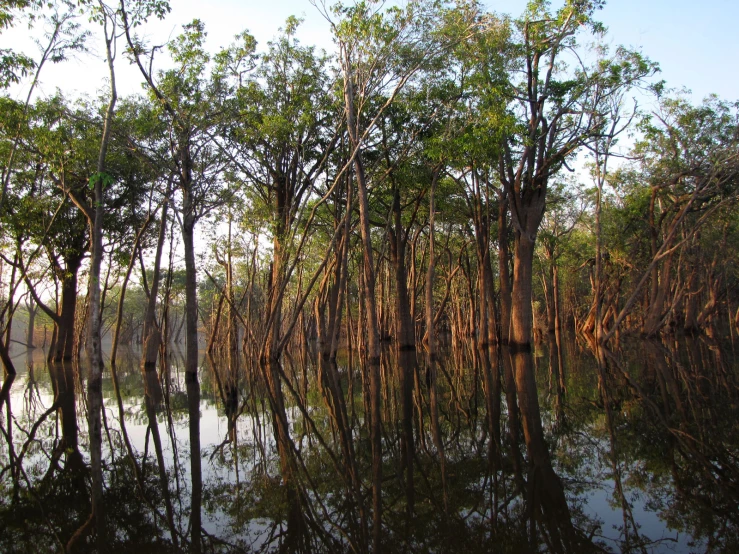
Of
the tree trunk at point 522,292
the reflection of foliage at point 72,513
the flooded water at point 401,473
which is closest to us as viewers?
the flooded water at point 401,473

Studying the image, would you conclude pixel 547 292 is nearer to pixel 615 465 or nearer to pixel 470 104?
pixel 470 104

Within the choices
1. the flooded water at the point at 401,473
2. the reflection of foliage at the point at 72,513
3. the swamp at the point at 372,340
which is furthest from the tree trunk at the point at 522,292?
the reflection of foliage at the point at 72,513

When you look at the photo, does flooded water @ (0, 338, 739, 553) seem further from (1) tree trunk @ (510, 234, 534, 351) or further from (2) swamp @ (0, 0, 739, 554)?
(1) tree trunk @ (510, 234, 534, 351)

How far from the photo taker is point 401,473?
17.1ft

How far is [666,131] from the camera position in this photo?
70.4 feet

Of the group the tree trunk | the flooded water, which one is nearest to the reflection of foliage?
the flooded water

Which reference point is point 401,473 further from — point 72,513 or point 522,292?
point 522,292

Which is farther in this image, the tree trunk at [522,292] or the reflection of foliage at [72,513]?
the tree trunk at [522,292]

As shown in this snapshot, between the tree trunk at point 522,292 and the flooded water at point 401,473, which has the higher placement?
the tree trunk at point 522,292

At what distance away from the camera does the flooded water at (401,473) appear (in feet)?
12.2

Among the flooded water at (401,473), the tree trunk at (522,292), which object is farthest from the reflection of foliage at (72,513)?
the tree trunk at (522,292)

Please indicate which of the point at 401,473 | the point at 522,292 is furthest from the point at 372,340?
the point at 401,473

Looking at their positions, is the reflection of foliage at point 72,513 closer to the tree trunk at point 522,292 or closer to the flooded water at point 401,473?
the flooded water at point 401,473

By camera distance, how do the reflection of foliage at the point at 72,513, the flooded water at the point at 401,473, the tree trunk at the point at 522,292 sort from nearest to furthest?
the flooded water at the point at 401,473, the reflection of foliage at the point at 72,513, the tree trunk at the point at 522,292
